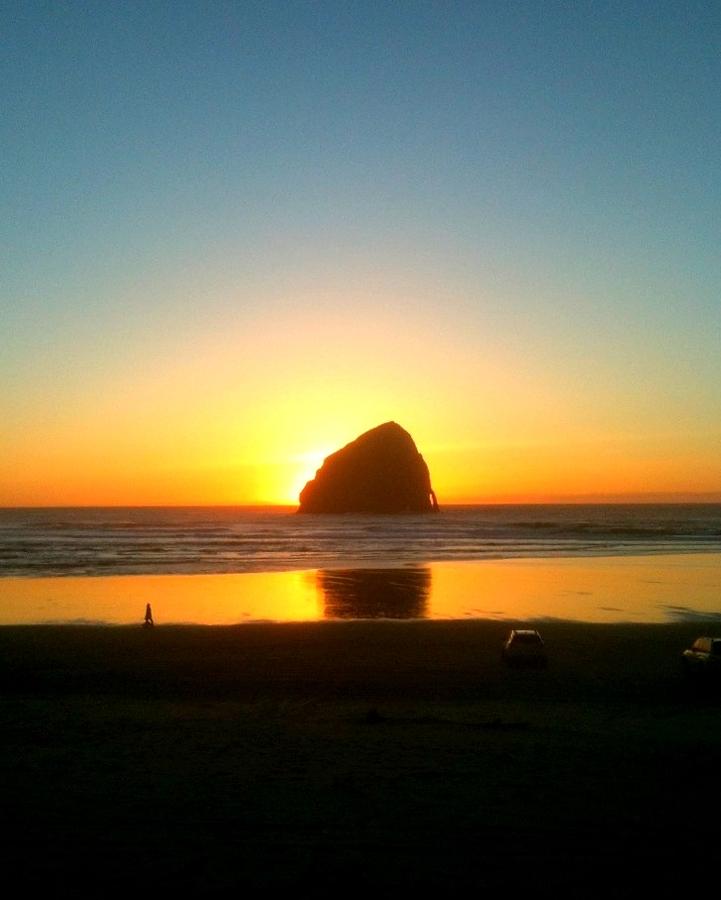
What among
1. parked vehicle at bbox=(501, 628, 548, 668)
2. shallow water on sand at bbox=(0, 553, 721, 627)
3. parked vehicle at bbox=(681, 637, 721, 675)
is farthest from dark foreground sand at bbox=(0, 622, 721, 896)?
shallow water on sand at bbox=(0, 553, 721, 627)

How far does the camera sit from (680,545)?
86.5 m

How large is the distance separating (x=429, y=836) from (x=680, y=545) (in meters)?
83.9

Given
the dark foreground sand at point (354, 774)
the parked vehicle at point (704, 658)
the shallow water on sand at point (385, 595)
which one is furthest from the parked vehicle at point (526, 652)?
the shallow water on sand at point (385, 595)

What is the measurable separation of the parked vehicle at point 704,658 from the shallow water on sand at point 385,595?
12.8 m

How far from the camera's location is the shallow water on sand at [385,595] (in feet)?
115

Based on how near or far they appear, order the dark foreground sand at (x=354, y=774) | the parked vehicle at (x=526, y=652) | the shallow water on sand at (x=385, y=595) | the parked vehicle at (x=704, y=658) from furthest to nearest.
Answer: the shallow water on sand at (x=385, y=595) < the parked vehicle at (x=526, y=652) < the parked vehicle at (x=704, y=658) < the dark foreground sand at (x=354, y=774)

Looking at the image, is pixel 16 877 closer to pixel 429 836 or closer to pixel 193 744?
pixel 429 836

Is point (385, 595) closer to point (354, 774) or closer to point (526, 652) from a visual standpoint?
point (526, 652)

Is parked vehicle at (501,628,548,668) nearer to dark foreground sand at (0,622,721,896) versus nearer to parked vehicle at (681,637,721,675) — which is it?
dark foreground sand at (0,622,721,896)

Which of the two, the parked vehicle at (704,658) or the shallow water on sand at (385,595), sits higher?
the parked vehicle at (704,658)

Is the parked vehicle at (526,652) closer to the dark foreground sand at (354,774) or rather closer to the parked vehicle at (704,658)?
the dark foreground sand at (354,774)

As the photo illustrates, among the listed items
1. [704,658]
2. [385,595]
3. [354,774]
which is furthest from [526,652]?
[385,595]

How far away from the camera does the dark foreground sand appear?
8828 mm

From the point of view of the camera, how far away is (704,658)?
66.8ft
